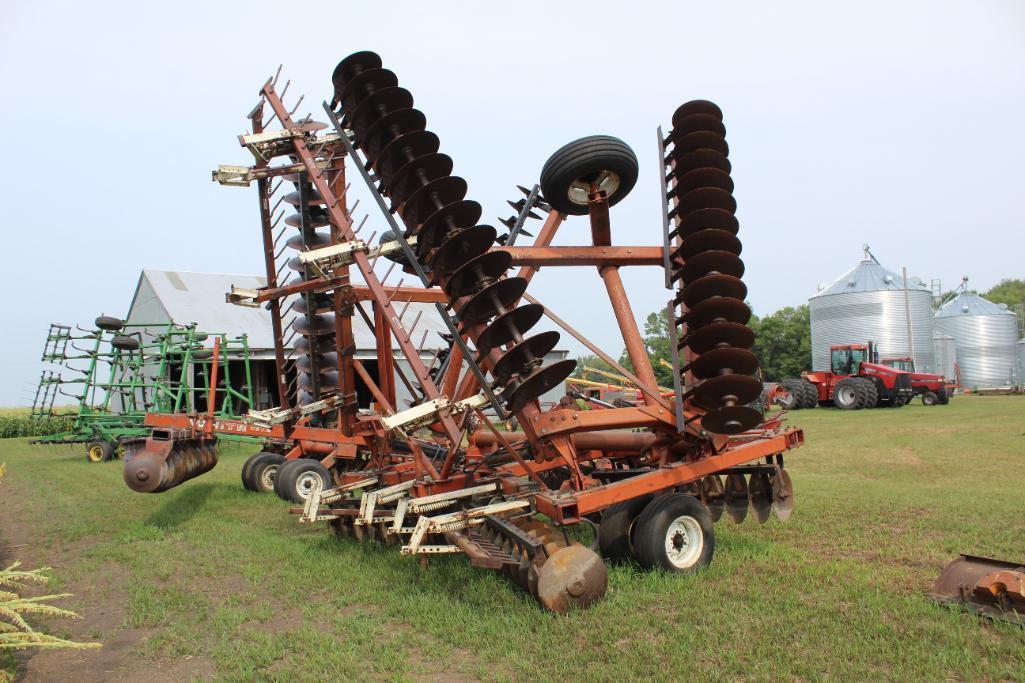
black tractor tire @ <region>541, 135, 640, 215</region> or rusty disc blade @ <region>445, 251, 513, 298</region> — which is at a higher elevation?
black tractor tire @ <region>541, 135, 640, 215</region>

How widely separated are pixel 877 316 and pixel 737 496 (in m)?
42.5

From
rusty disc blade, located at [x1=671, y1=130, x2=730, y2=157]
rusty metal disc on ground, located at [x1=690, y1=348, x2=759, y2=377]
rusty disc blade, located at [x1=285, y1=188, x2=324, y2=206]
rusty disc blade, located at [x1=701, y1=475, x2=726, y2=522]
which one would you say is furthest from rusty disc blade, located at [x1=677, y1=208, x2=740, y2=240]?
rusty disc blade, located at [x1=285, y1=188, x2=324, y2=206]

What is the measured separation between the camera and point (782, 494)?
705cm

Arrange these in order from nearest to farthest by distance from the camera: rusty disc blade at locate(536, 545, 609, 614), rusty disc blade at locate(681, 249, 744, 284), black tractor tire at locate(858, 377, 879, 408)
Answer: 1. rusty disc blade at locate(536, 545, 609, 614)
2. rusty disc blade at locate(681, 249, 744, 284)
3. black tractor tire at locate(858, 377, 879, 408)

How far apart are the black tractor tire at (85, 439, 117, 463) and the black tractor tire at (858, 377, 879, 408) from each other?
2788cm

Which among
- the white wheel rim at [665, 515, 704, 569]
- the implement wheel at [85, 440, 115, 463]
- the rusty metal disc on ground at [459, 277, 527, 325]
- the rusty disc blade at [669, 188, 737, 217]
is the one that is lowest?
the implement wheel at [85, 440, 115, 463]

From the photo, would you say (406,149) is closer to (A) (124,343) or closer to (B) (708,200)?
(B) (708,200)

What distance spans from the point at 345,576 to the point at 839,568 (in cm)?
427

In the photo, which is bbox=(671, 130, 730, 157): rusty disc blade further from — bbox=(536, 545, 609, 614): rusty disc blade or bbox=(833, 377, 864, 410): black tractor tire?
bbox=(833, 377, 864, 410): black tractor tire

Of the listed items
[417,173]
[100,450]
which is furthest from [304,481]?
[100,450]

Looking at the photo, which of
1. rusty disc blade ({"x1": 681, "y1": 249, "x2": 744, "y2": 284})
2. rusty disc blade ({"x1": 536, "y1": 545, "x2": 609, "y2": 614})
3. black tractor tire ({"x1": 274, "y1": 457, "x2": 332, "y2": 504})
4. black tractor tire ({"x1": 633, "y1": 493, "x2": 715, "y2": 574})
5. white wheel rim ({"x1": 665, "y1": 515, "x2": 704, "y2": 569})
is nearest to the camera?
rusty disc blade ({"x1": 536, "y1": 545, "x2": 609, "y2": 614})

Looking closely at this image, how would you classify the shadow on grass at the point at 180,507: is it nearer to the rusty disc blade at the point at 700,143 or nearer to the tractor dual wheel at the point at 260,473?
the tractor dual wheel at the point at 260,473

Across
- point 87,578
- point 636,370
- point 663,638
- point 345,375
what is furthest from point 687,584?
point 345,375

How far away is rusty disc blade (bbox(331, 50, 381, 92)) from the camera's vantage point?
7.11m
